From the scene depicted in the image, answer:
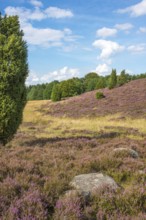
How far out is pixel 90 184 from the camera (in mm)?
6766

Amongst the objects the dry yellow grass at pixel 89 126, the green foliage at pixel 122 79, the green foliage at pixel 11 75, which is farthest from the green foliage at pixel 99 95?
the green foliage at pixel 11 75

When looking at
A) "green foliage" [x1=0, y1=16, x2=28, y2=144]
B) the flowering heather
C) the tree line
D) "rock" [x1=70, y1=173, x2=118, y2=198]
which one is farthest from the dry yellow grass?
the tree line

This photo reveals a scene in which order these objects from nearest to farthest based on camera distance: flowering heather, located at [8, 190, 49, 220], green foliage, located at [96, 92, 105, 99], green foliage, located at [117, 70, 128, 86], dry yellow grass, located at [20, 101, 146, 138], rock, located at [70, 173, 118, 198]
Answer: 1. flowering heather, located at [8, 190, 49, 220]
2. rock, located at [70, 173, 118, 198]
3. dry yellow grass, located at [20, 101, 146, 138]
4. green foliage, located at [96, 92, 105, 99]
5. green foliage, located at [117, 70, 128, 86]

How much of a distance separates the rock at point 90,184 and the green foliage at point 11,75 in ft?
28.8

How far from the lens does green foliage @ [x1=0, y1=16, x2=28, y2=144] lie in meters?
15.2

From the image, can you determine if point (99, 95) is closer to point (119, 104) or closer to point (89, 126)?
point (119, 104)

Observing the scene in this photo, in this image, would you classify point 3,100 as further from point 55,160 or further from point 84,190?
point 84,190

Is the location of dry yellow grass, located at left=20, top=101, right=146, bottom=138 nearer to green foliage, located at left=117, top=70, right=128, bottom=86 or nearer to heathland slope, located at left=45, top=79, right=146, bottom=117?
heathland slope, located at left=45, top=79, right=146, bottom=117

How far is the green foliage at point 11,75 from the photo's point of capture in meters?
15.2

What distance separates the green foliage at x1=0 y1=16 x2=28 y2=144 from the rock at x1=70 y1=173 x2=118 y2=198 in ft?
28.8

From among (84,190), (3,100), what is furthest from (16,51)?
(84,190)

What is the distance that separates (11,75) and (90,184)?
985 cm

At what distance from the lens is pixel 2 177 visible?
697cm

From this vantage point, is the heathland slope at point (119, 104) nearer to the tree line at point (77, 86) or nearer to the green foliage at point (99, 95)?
the green foliage at point (99, 95)
